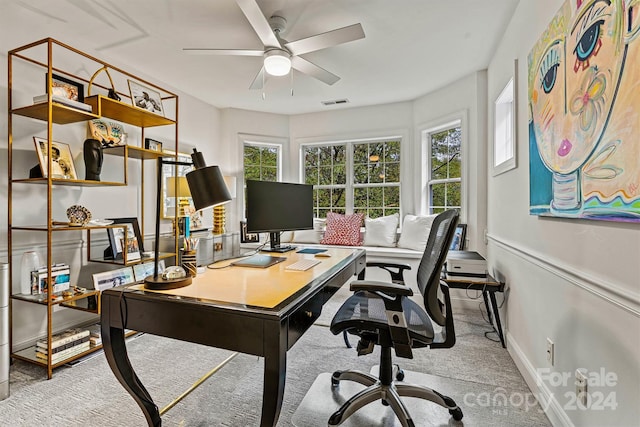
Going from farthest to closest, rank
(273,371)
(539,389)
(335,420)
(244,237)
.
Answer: (244,237)
(539,389)
(335,420)
(273,371)

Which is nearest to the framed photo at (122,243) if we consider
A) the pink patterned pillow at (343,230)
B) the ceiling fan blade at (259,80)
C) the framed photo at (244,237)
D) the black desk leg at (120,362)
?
the black desk leg at (120,362)

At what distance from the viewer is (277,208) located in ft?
7.39

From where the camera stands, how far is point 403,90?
12.2 ft

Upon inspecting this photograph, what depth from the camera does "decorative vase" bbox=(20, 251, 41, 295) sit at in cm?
211

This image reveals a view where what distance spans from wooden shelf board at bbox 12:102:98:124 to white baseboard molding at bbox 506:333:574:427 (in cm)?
337

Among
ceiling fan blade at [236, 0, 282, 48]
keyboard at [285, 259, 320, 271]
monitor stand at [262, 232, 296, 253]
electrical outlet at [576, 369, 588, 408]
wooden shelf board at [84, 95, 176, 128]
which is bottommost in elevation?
electrical outlet at [576, 369, 588, 408]

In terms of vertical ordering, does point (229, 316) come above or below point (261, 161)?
below

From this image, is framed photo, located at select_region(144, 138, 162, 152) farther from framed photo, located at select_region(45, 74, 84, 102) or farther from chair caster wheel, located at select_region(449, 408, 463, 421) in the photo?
chair caster wheel, located at select_region(449, 408, 463, 421)

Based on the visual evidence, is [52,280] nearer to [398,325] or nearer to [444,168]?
[398,325]

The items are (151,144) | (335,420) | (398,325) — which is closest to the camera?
(398,325)

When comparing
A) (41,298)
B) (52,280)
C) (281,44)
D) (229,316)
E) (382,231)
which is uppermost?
(281,44)

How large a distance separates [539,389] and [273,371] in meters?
1.63

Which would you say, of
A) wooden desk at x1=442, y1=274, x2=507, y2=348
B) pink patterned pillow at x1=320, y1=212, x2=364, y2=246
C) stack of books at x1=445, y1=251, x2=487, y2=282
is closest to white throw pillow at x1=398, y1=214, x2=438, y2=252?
pink patterned pillow at x1=320, y1=212, x2=364, y2=246

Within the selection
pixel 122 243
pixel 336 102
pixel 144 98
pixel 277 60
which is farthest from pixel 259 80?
pixel 122 243
